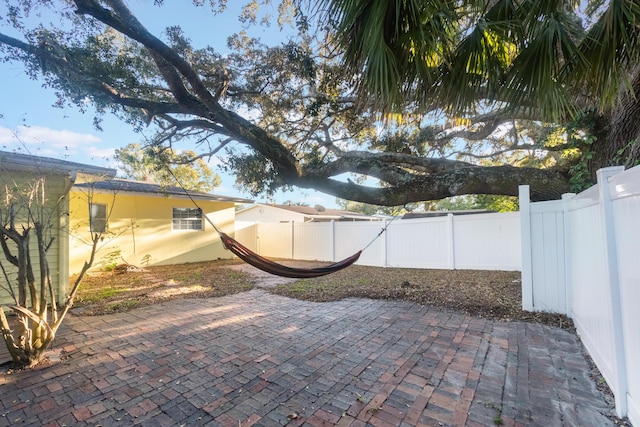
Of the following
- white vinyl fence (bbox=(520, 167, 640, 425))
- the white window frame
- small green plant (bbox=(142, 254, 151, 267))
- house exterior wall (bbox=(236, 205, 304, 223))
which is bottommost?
small green plant (bbox=(142, 254, 151, 267))

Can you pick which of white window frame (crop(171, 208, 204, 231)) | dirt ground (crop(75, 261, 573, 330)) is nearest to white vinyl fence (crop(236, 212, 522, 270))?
dirt ground (crop(75, 261, 573, 330))

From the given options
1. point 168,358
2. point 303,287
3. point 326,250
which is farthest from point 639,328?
point 326,250

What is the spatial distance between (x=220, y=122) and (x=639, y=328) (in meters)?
5.30

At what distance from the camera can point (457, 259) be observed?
721 cm

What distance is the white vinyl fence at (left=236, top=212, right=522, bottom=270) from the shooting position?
6.67 m

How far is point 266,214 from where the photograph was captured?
1933cm

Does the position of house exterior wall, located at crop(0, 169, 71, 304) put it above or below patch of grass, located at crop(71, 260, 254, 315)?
above

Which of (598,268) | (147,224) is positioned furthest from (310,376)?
(147,224)

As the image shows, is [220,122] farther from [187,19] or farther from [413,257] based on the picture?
[413,257]

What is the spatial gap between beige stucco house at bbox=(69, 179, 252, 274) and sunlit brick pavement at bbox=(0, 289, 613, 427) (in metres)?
4.38

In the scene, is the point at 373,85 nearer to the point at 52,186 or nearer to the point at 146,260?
the point at 52,186

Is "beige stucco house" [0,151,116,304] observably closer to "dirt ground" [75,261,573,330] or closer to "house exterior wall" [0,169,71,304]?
"house exterior wall" [0,169,71,304]

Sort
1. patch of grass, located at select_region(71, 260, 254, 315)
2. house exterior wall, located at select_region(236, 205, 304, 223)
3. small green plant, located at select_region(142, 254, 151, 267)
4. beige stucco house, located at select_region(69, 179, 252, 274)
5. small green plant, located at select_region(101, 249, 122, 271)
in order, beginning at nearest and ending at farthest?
patch of grass, located at select_region(71, 260, 254, 315) < beige stucco house, located at select_region(69, 179, 252, 274) < small green plant, located at select_region(101, 249, 122, 271) < small green plant, located at select_region(142, 254, 151, 267) < house exterior wall, located at select_region(236, 205, 304, 223)

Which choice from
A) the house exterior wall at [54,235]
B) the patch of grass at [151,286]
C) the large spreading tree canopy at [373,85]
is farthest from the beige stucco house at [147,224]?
the large spreading tree canopy at [373,85]
